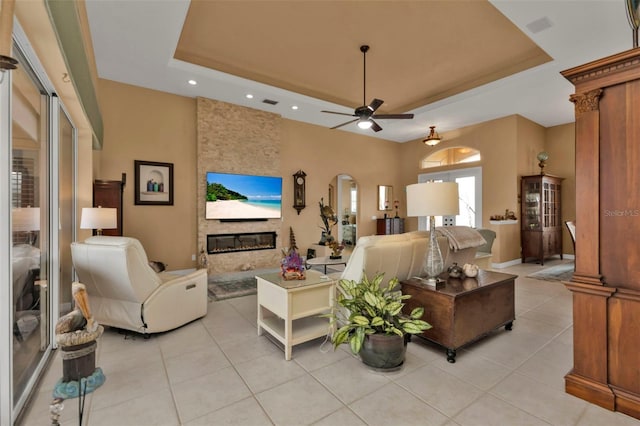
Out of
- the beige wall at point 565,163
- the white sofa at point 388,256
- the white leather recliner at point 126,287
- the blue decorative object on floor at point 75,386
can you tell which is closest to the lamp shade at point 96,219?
the white leather recliner at point 126,287

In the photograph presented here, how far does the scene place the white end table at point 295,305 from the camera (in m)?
2.48

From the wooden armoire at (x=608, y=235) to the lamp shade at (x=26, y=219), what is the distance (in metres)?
3.65

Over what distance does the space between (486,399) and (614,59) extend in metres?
2.23

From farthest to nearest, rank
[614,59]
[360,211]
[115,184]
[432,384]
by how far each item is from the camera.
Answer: [360,211] < [115,184] < [432,384] < [614,59]

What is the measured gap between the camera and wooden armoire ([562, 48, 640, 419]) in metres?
1.76

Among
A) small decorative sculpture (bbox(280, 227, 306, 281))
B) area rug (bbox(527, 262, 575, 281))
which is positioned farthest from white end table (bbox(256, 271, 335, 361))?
area rug (bbox(527, 262, 575, 281))

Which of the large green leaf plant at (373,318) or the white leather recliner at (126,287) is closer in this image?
the large green leaf plant at (373,318)

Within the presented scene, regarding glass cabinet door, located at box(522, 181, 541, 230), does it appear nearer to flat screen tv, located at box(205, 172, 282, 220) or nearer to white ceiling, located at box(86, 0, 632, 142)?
white ceiling, located at box(86, 0, 632, 142)

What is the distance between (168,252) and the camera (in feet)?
17.8

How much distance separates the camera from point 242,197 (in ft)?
19.9

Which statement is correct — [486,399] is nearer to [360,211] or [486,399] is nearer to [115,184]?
[115,184]

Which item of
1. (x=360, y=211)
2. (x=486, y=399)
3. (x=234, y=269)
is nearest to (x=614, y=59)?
(x=486, y=399)

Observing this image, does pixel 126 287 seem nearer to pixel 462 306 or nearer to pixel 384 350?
pixel 384 350

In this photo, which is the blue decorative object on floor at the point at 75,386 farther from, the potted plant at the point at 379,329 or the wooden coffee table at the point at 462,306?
the wooden coffee table at the point at 462,306
